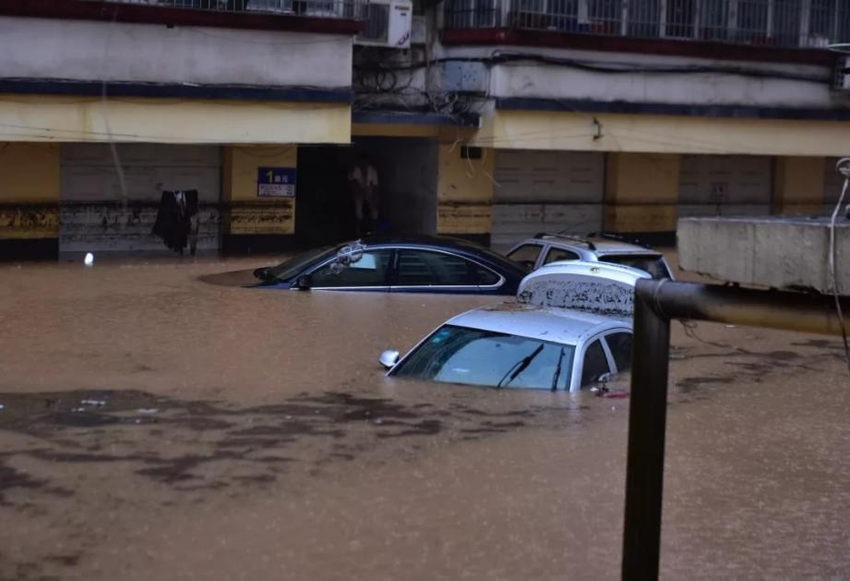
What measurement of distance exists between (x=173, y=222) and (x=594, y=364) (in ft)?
37.8

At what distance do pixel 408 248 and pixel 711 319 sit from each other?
9689mm

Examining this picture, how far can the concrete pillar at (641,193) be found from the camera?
24.9 metres

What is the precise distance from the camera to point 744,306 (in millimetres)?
5348

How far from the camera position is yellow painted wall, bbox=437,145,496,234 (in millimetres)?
22906

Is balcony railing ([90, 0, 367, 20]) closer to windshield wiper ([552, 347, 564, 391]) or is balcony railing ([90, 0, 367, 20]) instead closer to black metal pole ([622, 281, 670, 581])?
windshield wiper ([552, 347, 564, 391])

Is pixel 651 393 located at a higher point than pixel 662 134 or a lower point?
lower

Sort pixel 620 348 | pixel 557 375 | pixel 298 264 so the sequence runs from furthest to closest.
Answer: pixel 298 264 < pixel 620 348 < pixel 557 375

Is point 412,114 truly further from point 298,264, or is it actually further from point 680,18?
point 298,264

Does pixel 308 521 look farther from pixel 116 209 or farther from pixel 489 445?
pixel 116 209

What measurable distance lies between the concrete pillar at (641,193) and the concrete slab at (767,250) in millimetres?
19565

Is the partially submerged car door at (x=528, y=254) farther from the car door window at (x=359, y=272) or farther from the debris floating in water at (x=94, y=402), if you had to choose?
the debris floating in water at (x=94, y=402)

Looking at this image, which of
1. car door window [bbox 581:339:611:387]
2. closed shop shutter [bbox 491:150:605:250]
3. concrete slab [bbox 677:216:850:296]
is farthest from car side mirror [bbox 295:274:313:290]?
concrete slab [bbox 677:216:850:296]

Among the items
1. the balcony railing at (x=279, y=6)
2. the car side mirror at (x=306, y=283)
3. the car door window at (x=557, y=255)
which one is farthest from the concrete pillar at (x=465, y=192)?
the car side mirror at (x=306, y=283)

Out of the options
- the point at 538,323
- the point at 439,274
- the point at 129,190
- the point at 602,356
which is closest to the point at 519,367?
the point at 538,323
